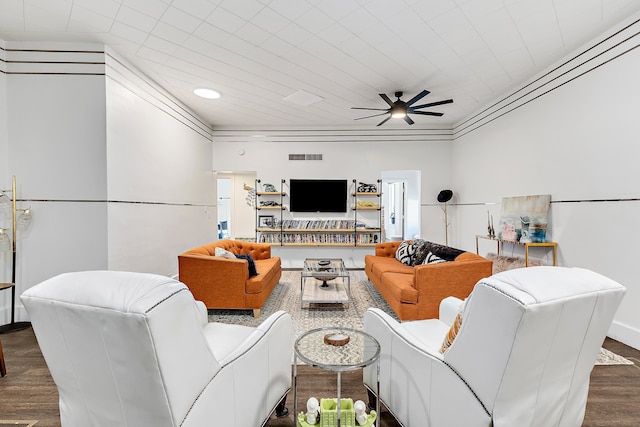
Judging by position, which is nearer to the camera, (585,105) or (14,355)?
(14,355)

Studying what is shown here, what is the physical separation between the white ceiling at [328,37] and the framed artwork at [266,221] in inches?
111

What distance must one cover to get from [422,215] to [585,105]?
3.65 meters

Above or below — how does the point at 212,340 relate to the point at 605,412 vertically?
above

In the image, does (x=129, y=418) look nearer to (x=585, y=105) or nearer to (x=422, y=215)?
(x=585, y=105)

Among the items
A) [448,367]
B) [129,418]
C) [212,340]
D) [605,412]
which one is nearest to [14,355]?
[212,340]

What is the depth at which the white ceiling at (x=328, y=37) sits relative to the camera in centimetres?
272

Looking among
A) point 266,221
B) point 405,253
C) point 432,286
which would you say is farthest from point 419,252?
point 266,221

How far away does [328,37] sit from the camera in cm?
317

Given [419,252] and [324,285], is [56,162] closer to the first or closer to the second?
[324,285]

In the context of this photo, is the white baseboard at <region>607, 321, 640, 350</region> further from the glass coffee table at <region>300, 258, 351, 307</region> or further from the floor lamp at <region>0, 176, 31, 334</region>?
the floor lamp at <region>0, 176, 31, 334</region>

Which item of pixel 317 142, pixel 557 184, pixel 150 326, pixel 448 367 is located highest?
pixel 317 142

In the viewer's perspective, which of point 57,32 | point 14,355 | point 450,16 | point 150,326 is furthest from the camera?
point 57,32

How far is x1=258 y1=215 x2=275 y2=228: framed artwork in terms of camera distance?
260 inches

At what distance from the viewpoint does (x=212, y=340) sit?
1.83 m
